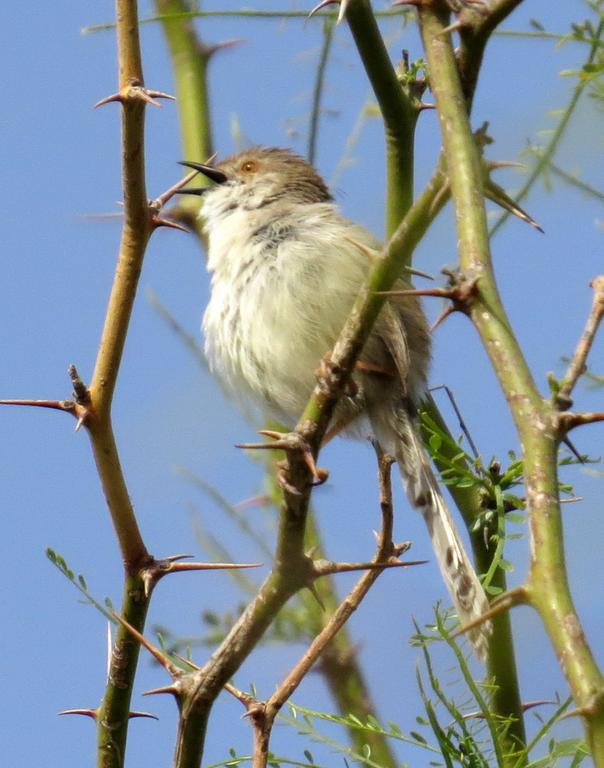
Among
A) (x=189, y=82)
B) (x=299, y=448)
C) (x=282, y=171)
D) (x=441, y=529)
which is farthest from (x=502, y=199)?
(x=189, y=82)

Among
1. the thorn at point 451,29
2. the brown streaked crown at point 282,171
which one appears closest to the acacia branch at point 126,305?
the thorn at point 451,29

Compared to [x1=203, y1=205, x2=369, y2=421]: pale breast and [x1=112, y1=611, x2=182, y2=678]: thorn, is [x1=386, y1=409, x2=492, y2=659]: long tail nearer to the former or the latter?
[x1=203, y1=205, x2=369, y2=421]: pale breast

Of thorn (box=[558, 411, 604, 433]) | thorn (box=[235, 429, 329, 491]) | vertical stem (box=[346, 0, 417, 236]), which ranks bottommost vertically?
thorn (box=[558, 411, 604, 433])

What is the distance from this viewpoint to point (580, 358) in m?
2.30

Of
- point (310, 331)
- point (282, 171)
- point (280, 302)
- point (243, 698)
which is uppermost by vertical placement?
point (282, 171)

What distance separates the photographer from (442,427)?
5.45 meters

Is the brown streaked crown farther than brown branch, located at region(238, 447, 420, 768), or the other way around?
the brown streaked crown

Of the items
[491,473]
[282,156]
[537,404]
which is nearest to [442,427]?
[491,473]

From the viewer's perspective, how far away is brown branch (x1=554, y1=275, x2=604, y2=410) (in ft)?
7.47

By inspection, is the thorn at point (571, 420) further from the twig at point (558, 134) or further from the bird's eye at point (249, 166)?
the bird's eye at point (249, 166)

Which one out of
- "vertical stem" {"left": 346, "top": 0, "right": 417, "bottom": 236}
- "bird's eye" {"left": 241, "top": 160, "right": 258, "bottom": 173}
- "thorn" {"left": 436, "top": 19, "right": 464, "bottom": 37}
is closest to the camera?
"thorn" {"left": 436, "top": 19, "right": 464, "bottom": 37}

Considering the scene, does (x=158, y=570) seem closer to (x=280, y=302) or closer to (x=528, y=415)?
(x=528, y=415)

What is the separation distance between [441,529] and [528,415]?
3.02 m

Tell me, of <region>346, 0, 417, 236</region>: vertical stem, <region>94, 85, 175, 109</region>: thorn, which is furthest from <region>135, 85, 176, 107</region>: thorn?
<region>346, 0, 417, 236</region>: vertical stem
